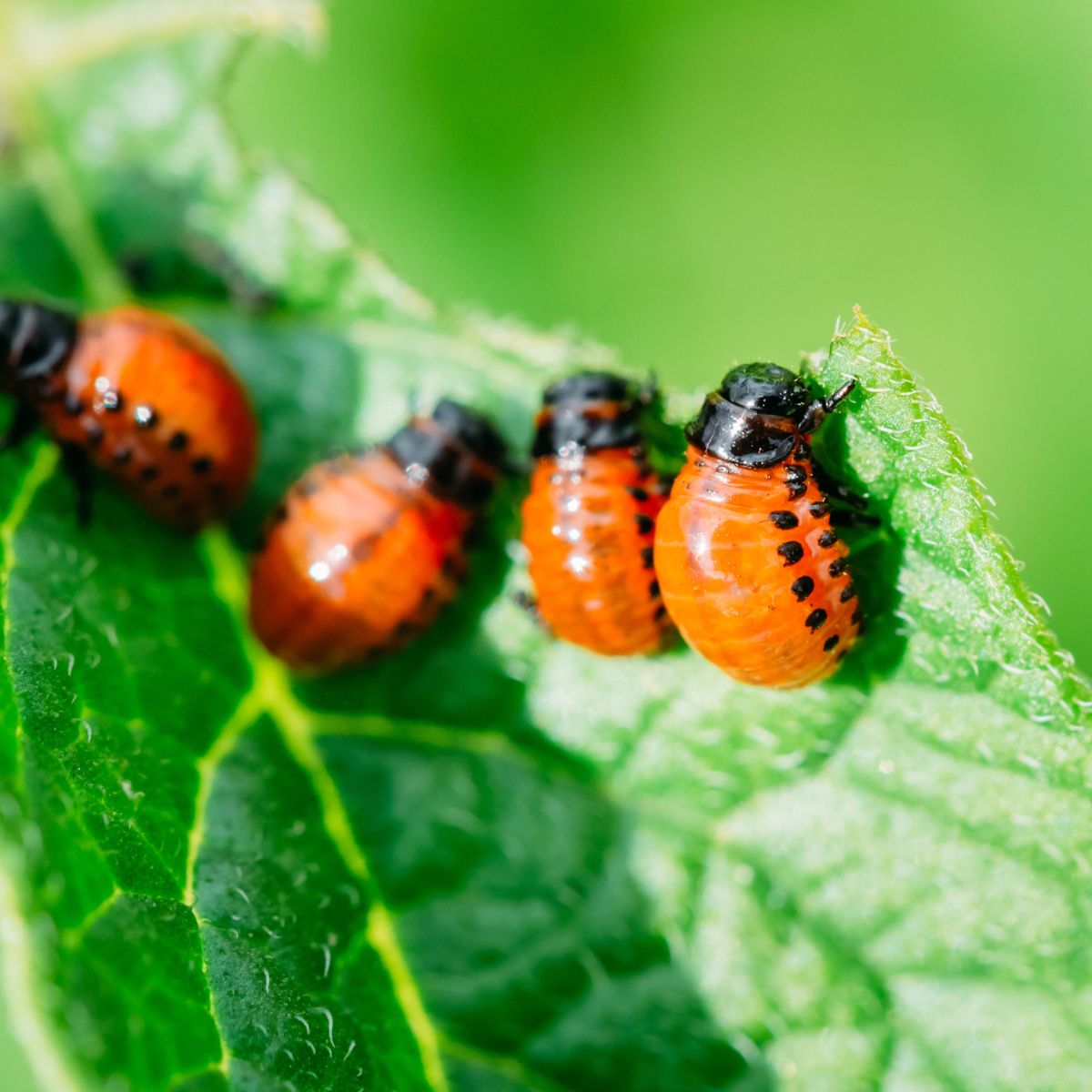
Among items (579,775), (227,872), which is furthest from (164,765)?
(579,775)

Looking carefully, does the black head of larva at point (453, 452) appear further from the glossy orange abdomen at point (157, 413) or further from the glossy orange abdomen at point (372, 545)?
the glossy orange abdomen at point (157, 413)

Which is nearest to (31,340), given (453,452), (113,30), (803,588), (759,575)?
(113,30)

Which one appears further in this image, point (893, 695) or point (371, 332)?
point (371, 332)

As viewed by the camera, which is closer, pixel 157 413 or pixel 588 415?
pixel 588 415

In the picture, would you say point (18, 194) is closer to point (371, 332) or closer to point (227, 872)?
point (371, 332)

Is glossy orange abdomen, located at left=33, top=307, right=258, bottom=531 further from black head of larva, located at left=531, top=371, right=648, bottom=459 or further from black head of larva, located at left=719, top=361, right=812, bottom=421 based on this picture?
black head of larva, located at left=719, top=361, right=812, bottom=421

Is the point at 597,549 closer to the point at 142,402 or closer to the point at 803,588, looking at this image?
the point at 803,588

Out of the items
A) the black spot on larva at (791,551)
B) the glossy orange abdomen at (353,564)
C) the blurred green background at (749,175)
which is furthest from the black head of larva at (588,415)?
the blurred green background at (749,175)
